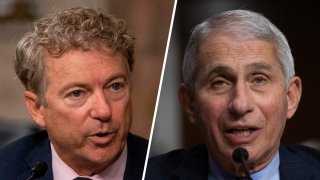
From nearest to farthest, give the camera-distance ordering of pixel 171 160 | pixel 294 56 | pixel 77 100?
pixel 294 56
pixel 171 160
pixel 77 100

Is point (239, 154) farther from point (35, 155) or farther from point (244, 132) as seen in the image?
point (35, 155)

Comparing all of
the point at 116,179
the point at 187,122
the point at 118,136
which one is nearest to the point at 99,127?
the point at 118,136

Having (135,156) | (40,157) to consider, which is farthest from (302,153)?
(40,157)

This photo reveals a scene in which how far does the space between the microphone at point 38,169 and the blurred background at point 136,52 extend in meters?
0.14

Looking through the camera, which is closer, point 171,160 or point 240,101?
point 240,101

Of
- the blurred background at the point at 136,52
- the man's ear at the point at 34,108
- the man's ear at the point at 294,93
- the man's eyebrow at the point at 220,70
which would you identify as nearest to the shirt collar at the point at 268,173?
the man's ear at the point at 294,93

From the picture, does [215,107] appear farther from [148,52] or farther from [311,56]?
[148,52]

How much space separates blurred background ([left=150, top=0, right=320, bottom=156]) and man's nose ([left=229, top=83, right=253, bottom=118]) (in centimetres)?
11

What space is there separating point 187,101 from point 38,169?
480 mm

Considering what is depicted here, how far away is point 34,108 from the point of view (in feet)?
5.45

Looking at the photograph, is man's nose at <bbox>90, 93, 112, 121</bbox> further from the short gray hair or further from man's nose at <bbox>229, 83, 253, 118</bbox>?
man's nose at <bbox>229, 83, 253, 118</bbox>

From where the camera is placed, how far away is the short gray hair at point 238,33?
136 cm

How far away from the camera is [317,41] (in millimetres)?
1391

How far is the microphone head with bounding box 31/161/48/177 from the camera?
157cm
